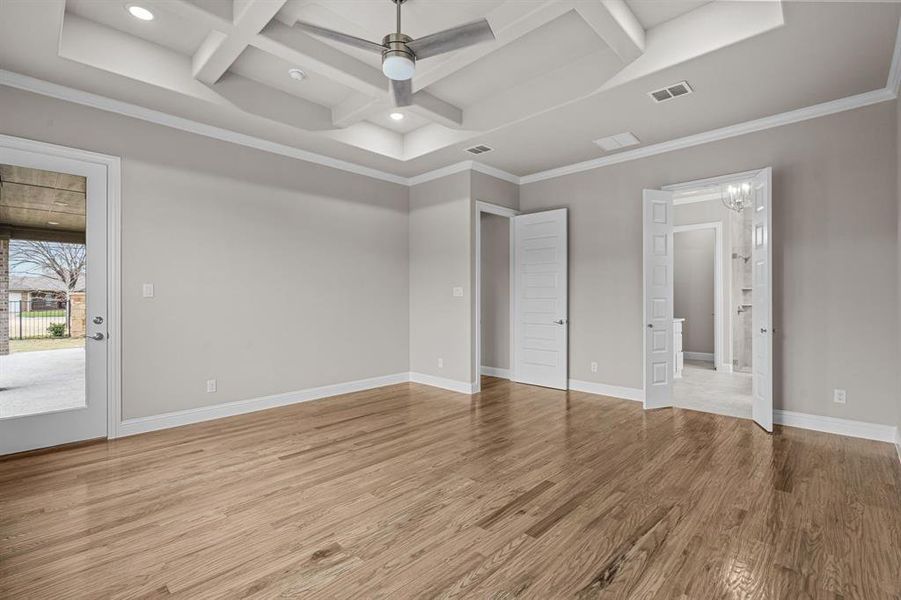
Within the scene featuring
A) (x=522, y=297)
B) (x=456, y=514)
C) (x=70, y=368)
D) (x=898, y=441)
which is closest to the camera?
(x=456, y=514)

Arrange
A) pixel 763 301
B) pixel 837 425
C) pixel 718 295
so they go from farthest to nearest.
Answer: pixel 718 295 < pixel 763 301 < pixel 837 425

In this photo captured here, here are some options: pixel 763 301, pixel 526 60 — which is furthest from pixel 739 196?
pixel 526 60

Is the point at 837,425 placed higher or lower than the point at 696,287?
lower

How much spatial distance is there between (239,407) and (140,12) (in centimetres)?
348

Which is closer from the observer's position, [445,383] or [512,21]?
[512,21]

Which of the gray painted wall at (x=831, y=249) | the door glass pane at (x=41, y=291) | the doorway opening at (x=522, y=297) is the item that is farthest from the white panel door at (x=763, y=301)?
the door glass pane at (x=41, y=291)

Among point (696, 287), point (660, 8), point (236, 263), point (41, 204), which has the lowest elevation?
point (696, 287)

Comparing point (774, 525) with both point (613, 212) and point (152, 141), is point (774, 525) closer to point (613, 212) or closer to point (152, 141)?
point (613, 212)

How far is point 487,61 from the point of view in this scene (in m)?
3.75

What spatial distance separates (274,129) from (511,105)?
2.41 metres

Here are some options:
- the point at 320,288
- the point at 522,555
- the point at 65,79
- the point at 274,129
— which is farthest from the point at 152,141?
the point at 522,555

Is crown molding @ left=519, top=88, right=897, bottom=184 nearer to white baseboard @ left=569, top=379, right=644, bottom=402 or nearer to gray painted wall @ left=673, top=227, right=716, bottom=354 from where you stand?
white baseboard @ left=569, top=379, right=644, bottom=402

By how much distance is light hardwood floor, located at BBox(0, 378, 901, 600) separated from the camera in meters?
1.90

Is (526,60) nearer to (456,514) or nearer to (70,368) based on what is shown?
(456,514)
